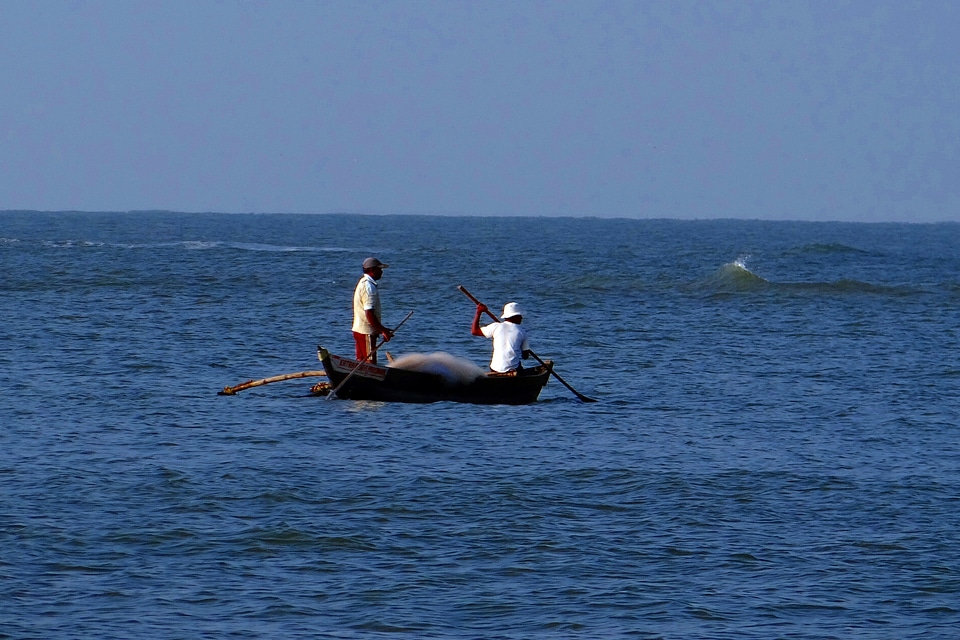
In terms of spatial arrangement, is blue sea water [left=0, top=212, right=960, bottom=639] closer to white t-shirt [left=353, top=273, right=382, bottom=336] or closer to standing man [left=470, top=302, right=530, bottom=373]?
standing man [left=470, top=302, right=530, bottom=373]

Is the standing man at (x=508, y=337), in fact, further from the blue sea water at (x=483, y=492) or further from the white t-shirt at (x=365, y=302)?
the white t-shirt at (x=365, y=302)

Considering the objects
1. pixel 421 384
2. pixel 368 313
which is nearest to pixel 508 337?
pixel 421 384

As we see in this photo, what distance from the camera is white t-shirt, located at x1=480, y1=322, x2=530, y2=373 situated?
21828mm

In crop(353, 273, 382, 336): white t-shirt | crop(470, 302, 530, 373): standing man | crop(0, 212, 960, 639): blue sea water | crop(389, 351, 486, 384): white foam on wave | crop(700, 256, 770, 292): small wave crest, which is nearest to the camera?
crop(0, 212, 960, 639): blue sea water

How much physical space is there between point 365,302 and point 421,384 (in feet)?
5.98

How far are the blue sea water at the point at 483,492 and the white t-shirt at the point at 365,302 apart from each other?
48.6 inches

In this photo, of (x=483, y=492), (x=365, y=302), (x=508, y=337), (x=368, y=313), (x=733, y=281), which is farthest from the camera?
(x=733, y=281)

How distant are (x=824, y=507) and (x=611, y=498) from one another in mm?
2312

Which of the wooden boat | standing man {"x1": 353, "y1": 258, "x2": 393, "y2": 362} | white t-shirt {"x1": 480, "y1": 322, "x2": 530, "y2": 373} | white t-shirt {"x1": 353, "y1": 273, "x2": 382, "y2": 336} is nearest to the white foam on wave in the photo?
the wooden boat

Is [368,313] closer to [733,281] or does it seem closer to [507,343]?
[507,343]

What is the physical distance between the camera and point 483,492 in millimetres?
15578

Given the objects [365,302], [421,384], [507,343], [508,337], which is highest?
[365,302]

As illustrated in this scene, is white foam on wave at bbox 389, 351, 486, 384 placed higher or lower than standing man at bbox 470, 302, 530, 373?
lower

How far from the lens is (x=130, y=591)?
461 inches
